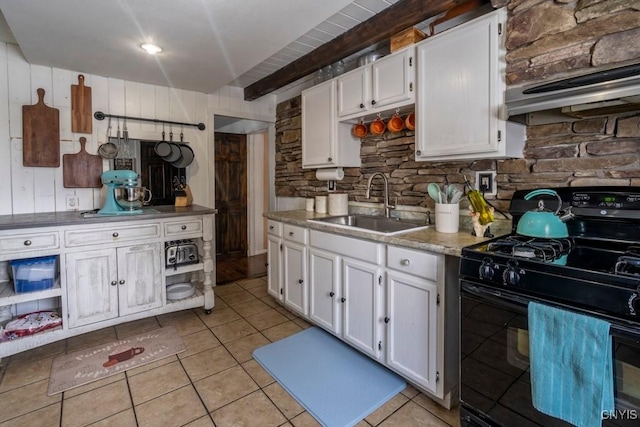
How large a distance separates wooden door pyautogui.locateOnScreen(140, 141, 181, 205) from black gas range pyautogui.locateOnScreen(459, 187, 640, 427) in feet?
9.64

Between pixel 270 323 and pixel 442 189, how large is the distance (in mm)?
1749

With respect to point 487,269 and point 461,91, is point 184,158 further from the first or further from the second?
point 487,269

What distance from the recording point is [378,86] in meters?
2.29

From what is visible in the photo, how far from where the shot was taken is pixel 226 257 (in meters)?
4.89

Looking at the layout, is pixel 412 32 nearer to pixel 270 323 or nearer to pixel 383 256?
pixel 383 256

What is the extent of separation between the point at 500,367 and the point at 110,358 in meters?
2.40

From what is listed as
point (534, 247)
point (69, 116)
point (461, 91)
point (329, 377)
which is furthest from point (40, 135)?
point (534, 247)

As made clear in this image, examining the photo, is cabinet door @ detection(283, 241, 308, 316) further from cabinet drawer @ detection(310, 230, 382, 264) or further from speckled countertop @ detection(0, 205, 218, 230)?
speckled countertop @ detection(0, 205, 218, 230)

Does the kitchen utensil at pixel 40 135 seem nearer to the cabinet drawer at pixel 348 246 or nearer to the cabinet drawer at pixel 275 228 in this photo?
the cabinet drawer at pixel 275 228

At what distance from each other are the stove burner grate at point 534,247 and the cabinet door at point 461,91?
497 millimetres

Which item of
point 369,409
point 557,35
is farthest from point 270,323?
point 557,35

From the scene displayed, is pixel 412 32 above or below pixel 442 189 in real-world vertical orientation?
above

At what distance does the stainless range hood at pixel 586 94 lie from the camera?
1204 millimetres

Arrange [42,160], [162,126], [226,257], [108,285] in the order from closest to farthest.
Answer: [108,285]
[42,160]
[162,126]
[226,257]
